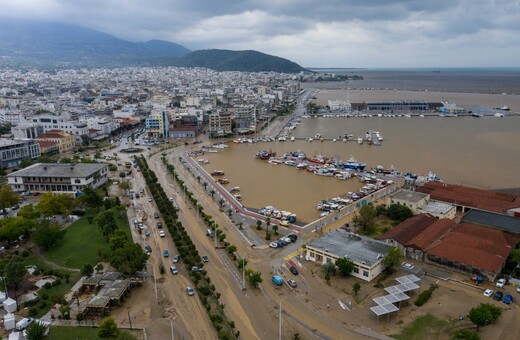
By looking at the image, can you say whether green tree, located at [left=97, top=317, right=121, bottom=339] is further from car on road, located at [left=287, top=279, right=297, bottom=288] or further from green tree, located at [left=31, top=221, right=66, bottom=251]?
green tree, located at [left=31, top=221, right=66, bottom=251]

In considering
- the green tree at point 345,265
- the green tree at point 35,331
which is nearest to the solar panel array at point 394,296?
the green tree at point 345,265

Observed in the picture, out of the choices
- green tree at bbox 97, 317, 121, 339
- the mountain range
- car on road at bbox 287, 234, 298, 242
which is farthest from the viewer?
the mountain range

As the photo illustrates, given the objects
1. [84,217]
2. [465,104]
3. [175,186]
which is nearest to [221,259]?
[84,217]

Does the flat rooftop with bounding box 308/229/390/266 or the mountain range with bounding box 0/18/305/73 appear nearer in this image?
the flat rooftop with bounding box 308/229/390/266

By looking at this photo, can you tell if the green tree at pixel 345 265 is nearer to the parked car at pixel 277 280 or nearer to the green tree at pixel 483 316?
the parked car at pixel 277 280

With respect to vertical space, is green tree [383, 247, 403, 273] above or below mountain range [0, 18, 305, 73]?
below

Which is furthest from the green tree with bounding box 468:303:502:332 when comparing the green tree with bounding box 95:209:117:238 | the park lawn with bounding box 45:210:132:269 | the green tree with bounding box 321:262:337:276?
the green tree with bounding box 95:209:117:238

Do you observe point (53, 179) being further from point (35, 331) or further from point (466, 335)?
point (466, 335)
